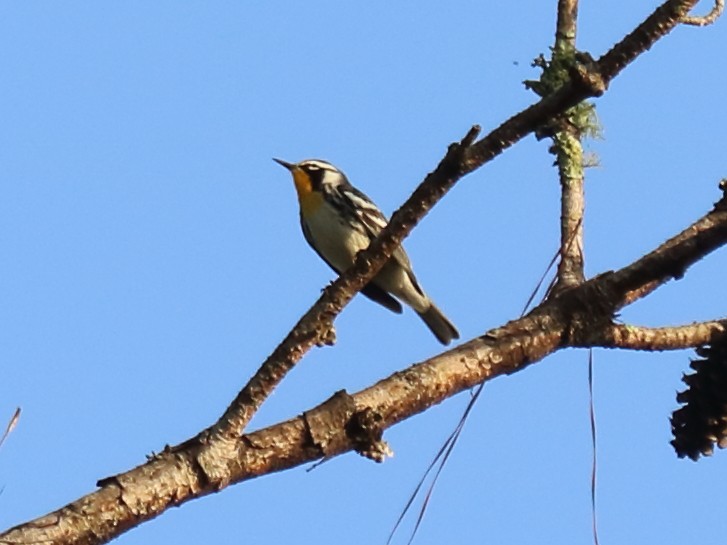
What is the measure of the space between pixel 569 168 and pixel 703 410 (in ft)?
3.73

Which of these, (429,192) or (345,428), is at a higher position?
(429,192)

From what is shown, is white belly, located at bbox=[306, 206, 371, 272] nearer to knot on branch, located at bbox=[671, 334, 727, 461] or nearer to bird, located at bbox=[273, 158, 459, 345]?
bird, located at bbox=[273, 158, 459, 345]

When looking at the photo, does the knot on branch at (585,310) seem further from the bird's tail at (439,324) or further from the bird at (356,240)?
the bird's tail at (439,324)

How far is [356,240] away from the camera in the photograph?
7.78 meters

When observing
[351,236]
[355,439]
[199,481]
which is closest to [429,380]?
[355,439]

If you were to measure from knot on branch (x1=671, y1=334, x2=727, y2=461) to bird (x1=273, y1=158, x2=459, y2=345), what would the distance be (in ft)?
15.0

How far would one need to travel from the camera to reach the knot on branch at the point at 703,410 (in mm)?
2842

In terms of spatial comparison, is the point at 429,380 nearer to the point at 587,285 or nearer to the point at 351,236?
the point at 587,285

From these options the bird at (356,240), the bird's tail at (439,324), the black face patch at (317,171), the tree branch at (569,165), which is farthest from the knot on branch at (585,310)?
the black face patch at (317,171)

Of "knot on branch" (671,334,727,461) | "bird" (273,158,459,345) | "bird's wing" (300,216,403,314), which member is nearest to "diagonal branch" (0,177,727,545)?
"knot on branch" (671,334,727,461)

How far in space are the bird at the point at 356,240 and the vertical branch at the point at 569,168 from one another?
363 cm

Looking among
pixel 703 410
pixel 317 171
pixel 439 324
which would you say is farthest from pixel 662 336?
pixel 317 171

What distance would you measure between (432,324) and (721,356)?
5224 mm

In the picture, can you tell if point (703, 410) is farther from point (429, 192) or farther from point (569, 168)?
point (569, 168)
